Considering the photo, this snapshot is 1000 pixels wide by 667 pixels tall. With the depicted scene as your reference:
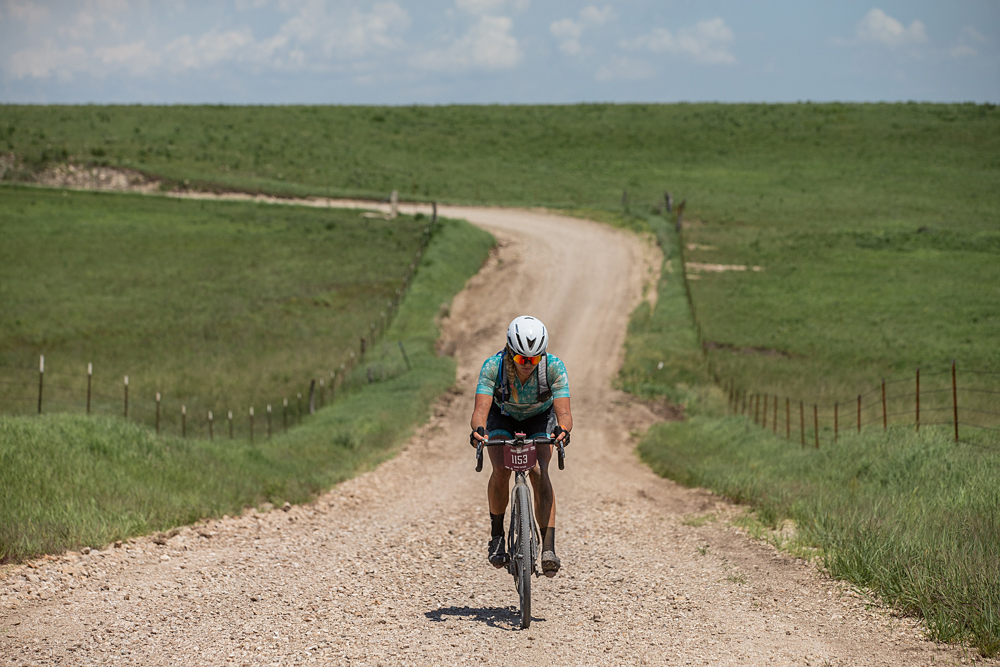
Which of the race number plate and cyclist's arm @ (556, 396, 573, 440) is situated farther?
cyclist's arm @ (556, 396, 573, 440)

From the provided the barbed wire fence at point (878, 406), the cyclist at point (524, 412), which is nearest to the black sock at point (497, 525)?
the cyclist at point (524, 412)

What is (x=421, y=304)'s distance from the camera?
1249 inches

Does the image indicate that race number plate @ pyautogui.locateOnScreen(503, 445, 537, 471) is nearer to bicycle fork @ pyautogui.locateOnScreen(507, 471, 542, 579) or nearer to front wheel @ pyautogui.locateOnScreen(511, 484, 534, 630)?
bicycle fork @ pyautogui.locateOnScreen(507, 471, 542, 579)

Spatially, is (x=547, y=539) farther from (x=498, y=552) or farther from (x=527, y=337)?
(x=527, y=337)

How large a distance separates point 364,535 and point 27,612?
14.0 ft

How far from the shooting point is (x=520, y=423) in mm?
7336

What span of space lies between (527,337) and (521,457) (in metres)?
0.98

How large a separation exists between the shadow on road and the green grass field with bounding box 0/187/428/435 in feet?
46.6

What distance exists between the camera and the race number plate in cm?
684

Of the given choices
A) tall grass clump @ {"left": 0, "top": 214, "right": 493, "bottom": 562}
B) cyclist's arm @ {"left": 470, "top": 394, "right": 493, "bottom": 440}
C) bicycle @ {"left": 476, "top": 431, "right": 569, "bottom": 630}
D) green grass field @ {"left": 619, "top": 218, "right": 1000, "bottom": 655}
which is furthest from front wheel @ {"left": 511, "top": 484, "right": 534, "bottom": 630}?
tall grass clump @ {"left": 0, "top": 214, "right": 493, "bottom": 562}

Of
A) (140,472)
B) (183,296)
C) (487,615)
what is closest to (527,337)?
(487,615)

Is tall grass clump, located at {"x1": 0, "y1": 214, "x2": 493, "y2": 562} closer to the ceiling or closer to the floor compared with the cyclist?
closer to the floor

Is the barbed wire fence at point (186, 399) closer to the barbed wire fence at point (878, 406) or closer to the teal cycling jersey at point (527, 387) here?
the barbed wire fence at point (878, 406)

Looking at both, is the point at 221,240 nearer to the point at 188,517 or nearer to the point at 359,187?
the point at 359,187
